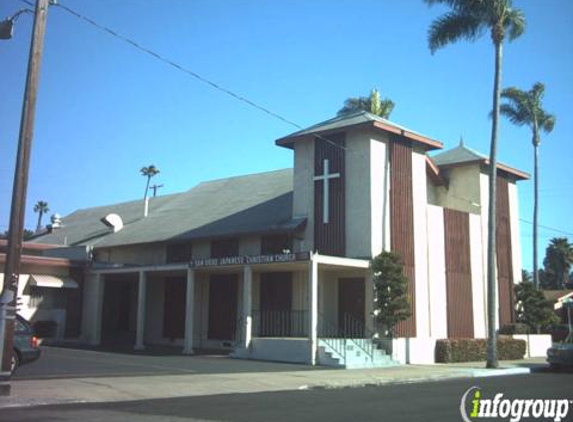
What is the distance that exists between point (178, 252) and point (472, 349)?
48.4 ft

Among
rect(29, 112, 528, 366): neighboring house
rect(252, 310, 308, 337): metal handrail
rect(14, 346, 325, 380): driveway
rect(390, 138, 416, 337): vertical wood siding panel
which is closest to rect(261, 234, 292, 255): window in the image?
rect(29, 112, 528, 366): neighboring house

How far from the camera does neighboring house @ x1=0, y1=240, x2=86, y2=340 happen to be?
31.7 meters

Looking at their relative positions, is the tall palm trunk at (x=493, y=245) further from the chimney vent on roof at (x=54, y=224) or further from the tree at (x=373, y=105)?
the chimney vent on roof at (x=54, y=224)

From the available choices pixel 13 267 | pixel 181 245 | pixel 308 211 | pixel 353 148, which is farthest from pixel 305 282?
pixel 13 267

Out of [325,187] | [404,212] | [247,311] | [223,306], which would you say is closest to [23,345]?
[247,311]

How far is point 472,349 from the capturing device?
92.5 ft

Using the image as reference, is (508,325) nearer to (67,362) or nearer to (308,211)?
(308,211)

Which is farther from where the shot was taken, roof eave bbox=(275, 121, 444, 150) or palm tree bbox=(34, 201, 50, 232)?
palm tree bbox=(34, 201, 50, 232)

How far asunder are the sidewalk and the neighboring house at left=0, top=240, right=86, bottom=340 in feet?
54.8

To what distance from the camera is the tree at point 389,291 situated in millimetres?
25172

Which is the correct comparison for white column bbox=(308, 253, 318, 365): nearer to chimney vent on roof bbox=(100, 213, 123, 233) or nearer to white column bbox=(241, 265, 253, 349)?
white column bbox=(241, 265, 253, 349)

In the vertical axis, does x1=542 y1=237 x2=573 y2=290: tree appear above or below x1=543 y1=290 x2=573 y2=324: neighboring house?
above

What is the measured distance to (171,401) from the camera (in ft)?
42.9

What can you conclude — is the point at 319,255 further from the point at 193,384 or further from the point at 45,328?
the point at 45,328
